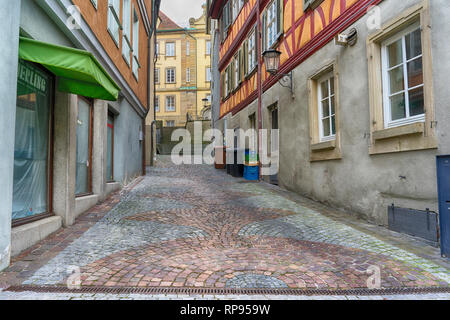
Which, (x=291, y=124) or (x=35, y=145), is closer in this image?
(x=35, y=145)

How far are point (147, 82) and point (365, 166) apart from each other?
11970mm

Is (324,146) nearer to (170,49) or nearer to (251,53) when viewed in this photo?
(251,53)

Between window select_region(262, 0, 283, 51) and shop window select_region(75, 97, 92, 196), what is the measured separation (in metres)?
5.99

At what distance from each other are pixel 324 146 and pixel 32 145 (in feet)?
17.7

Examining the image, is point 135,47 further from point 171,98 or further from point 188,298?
point 171,98

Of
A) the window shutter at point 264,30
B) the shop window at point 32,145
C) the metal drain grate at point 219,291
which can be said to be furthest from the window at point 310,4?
the metal drain grate at point 219,291

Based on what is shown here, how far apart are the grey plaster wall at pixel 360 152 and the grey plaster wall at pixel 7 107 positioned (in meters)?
5.04

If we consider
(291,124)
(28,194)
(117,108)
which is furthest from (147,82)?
(28,194)

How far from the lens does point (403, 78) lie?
15.9 ft

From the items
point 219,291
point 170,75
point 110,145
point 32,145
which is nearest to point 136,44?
point 110,145

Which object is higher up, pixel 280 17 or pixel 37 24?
pixel 280 17

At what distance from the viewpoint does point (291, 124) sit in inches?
342

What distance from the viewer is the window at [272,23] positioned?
9585 mm

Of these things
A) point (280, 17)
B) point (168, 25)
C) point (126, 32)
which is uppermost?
point (168, 25)
